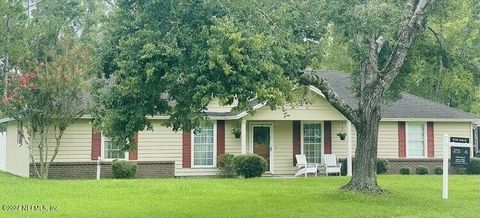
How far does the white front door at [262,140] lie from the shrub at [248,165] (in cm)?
272

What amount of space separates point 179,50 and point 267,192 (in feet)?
27.4

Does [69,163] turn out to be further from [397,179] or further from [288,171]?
[397,179]

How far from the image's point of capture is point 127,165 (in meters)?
25.6

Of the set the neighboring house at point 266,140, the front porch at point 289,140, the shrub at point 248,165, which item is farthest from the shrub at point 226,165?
the front porch at point 289,140

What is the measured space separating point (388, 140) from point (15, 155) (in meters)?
17.4

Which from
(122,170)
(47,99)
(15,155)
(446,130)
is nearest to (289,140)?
(122,170)

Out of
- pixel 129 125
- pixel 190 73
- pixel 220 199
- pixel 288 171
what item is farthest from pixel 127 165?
pixel 190 73

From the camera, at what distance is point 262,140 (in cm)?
2828

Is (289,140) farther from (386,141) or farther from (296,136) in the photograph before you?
(386,141)

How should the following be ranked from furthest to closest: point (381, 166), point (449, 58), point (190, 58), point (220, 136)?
point (381, 166) < point (220, 136) < point (449, 58) < point (190, 58)

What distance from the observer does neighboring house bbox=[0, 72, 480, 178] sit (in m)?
26.2

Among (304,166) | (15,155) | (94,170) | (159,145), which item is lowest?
(94,170)

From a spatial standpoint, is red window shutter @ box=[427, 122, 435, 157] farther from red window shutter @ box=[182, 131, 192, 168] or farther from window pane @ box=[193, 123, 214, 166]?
red window shutter @ box=[182, 131, 192, 168]

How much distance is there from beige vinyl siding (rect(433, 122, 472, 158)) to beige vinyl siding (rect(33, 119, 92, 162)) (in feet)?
51.5
